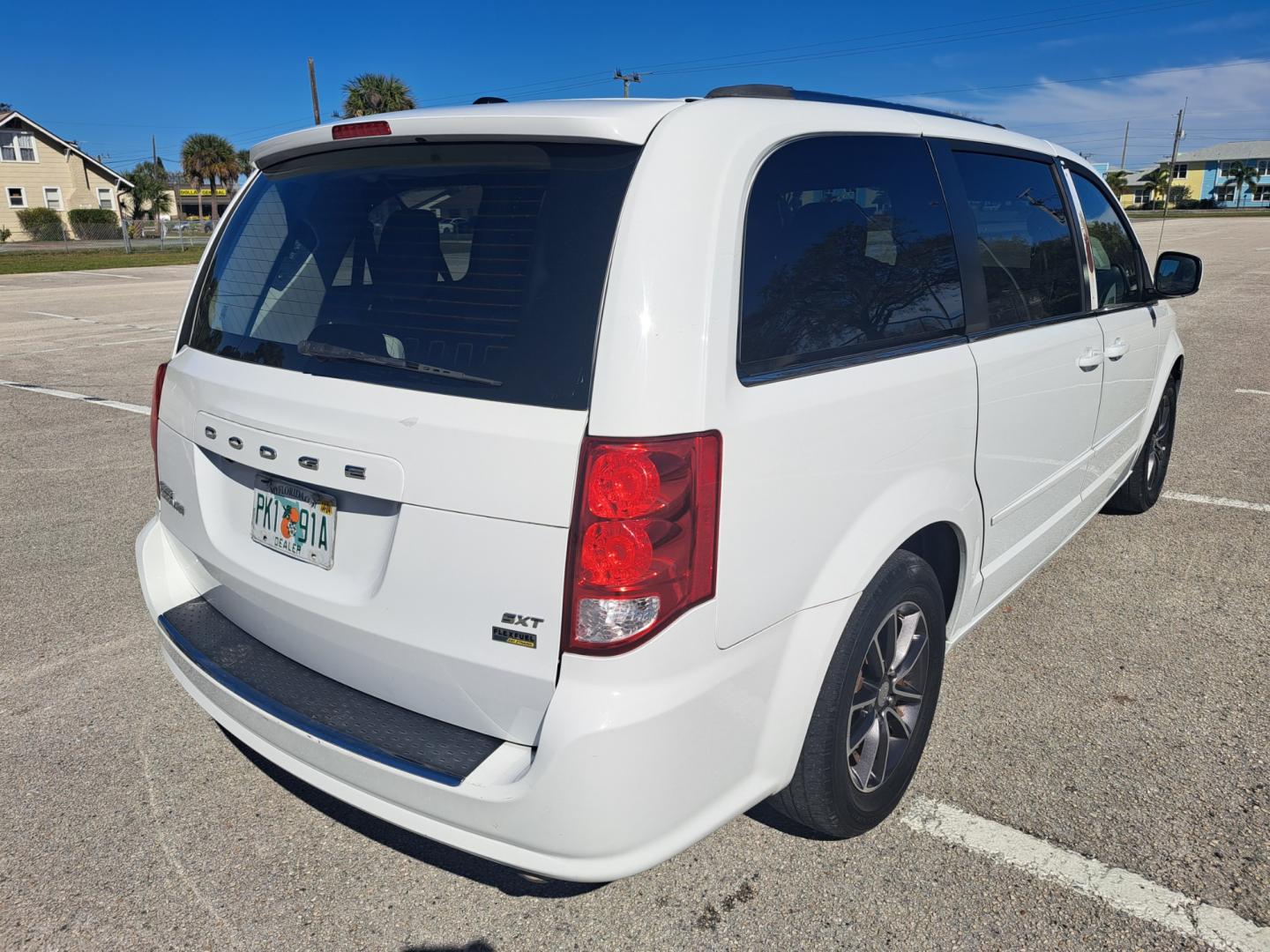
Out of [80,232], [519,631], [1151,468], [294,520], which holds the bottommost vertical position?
[1151,468]

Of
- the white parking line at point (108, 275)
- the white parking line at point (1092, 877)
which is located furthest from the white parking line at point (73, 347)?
the white parking line at point (108, 275)

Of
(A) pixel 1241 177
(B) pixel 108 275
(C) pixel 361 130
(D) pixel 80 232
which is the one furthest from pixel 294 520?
(A) pixel 1241 177

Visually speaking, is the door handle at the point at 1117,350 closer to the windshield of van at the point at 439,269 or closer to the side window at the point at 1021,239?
the side window at the point at 1021,239

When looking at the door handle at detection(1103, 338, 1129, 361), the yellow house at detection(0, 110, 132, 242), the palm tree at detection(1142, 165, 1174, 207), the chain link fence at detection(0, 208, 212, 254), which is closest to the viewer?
the door handle at detection(1103, 338, 1129, 361)

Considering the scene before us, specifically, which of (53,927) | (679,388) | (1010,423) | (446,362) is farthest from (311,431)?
(1010,423)

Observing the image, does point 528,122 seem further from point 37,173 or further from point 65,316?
point 37,173

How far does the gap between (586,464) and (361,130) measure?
1099 millimetres

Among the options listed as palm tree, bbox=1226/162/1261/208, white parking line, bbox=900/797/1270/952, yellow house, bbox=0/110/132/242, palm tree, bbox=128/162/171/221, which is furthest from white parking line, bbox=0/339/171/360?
palm tree, bbox=1226/162/1261/208

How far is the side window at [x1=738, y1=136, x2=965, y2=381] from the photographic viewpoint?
6.86ft

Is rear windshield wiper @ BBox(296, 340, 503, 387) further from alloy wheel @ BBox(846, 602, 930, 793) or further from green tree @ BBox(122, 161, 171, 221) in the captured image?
green tree @ BBox(122, 161, 171, 221)

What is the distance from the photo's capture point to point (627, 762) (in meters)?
1.86

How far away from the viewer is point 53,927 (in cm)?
232

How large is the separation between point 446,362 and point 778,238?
782 millimetres

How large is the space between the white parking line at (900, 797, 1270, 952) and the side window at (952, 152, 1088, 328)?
1.44 m
